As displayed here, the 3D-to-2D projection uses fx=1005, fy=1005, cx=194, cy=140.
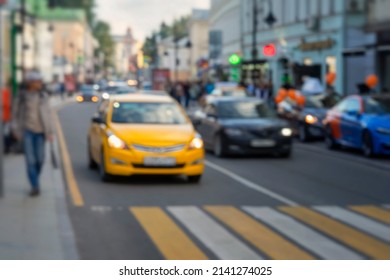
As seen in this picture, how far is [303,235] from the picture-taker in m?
10.6

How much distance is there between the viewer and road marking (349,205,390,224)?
12.3m

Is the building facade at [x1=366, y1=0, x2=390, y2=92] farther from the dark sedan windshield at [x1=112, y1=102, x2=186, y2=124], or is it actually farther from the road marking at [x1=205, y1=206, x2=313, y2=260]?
the road marking at [x1=205, y1=206, x2=313, y2=260]

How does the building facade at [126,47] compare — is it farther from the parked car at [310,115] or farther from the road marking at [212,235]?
the parked car at [310,115]

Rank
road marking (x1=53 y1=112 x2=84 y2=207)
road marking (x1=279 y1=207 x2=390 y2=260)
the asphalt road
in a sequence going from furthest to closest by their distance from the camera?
road marking (x1=53 y1=112 x2=84 y2=207) → the asphalt road → road marking (x1=279 y1=207 x2=390 y2=260)

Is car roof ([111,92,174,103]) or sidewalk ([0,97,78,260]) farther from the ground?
car roof ([111,92,174,103])

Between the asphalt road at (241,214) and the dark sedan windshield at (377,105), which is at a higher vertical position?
the dark sedan windshield at (377,105)

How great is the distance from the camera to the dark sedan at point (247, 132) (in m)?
21.6

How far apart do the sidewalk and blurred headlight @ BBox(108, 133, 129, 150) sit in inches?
Answer: 39.4

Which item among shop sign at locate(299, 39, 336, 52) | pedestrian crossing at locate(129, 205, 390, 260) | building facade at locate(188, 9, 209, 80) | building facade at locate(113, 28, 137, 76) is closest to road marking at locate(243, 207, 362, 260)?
pedestrian crossing at locate(129, 205, 390, 260)

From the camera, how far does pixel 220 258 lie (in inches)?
358

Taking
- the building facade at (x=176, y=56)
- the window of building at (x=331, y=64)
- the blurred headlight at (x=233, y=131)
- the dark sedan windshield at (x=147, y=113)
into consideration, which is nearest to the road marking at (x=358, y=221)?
the dark sedan windshield at (x=147, y=113)

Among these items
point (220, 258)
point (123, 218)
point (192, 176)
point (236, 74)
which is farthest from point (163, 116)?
point (236, 74)

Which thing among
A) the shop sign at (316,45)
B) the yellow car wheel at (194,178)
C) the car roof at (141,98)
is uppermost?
the shop sign at (316,45)

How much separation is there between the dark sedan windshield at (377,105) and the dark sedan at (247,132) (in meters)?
2.14
